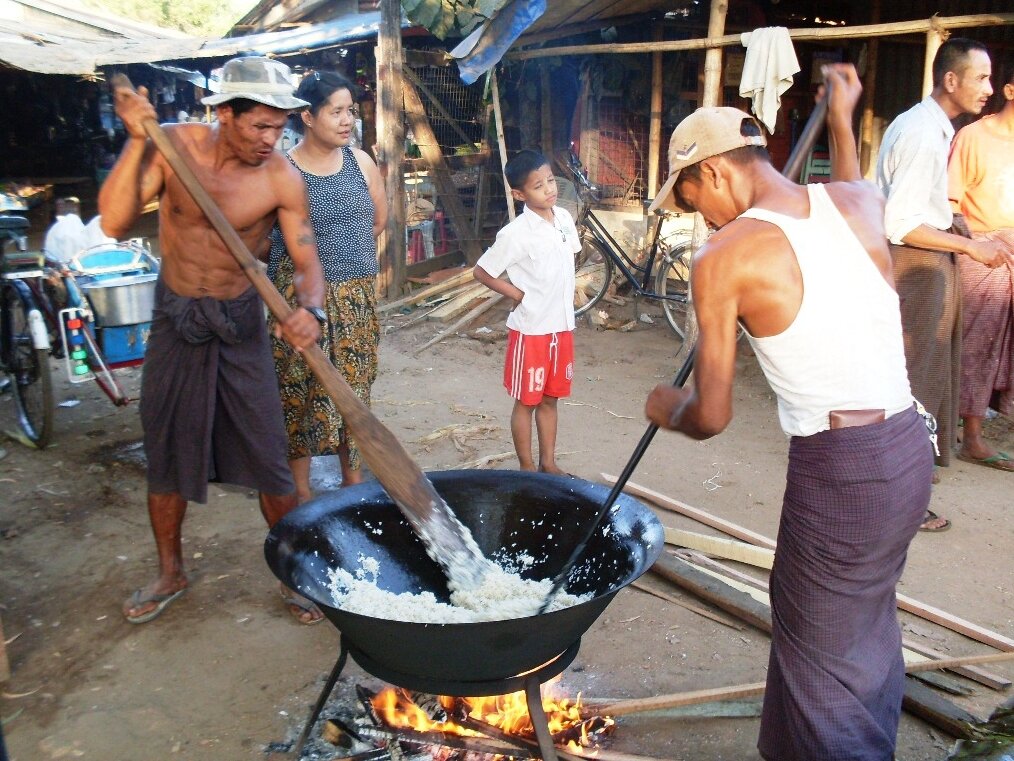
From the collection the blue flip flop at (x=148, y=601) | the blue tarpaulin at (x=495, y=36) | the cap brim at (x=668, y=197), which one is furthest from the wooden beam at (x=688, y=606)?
the blue tarpaulin at (x=495, y=36)

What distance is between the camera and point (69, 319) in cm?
487

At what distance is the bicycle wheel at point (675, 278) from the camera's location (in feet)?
26.2

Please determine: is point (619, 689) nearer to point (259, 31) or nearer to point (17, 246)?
point (17, 246)

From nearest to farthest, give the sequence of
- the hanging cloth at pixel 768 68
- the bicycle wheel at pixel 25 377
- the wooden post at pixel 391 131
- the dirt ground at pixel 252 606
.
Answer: the dirt ground at pixel 252 606, the bicycle wheel at pixel 25 377, the hanging cloth at pixel 768 68, the wooden post at pixel 391 131

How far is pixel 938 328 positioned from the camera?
15.0 feet

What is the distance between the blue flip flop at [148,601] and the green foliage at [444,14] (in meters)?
6.17

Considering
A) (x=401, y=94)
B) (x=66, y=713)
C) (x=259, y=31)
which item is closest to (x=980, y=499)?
(x=66, y=713)

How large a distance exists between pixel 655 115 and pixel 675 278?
178 centimetres

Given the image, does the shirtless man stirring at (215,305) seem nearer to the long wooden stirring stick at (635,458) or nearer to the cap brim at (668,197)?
the long wooden stirring stick at (635,458)

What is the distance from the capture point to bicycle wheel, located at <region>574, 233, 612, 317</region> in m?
8.56

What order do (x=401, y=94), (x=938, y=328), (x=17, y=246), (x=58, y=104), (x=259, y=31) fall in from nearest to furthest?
(x=938, y=328) → (x=17, y=246) → (x=401, y=94) → (x=259, y=31) → (x=58, y=104)

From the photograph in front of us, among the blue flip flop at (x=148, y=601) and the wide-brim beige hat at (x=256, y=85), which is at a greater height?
the wide-brim beige hat at (x=256, y=85)

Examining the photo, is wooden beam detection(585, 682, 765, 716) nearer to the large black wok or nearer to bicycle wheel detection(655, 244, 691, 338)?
the large black wok

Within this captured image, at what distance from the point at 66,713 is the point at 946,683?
296 cm
